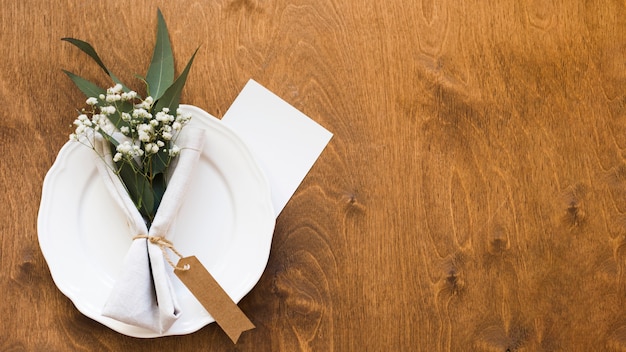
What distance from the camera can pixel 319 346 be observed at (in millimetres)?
838

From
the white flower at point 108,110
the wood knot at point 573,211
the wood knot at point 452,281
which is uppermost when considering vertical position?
the wood knot at point 573,211

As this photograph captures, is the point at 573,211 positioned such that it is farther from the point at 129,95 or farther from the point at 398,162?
the point at 129,95

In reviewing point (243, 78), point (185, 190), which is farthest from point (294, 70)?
point (185, 190)

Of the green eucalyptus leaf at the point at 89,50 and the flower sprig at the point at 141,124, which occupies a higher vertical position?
the green eucalyptus leaf at the point at 89,50

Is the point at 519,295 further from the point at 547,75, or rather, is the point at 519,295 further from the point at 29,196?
the point at 29,196

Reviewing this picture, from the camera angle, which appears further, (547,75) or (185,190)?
(547,75)

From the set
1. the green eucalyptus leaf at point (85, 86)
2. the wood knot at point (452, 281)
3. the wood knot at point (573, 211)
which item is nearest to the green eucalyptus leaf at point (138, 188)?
the green eucalyptus leaf at point (85, 86)

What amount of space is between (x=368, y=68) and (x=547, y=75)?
0.87ft

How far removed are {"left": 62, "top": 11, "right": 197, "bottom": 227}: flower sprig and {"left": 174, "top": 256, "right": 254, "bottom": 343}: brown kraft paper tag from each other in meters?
0.09

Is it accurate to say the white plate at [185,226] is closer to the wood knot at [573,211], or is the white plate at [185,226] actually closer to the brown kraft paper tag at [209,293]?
the brown kraft paper tag at [209,293]

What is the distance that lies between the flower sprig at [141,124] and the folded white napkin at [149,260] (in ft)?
0.05

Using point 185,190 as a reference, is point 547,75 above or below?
above

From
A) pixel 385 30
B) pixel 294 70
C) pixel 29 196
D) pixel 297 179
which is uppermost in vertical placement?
pixel 385 30

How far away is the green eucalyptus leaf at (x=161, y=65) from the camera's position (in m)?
0.82
